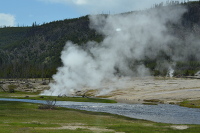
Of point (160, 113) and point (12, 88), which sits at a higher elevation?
point (12, 88)

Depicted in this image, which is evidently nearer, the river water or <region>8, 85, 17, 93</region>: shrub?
the river water

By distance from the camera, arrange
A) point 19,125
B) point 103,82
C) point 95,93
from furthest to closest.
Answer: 1. point 103,82
2. point 95,93
3. point 19,125

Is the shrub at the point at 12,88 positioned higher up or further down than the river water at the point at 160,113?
higher up

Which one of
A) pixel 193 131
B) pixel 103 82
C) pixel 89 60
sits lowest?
pixel 193 131

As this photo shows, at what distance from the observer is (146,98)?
337 feet

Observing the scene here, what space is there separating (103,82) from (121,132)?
361 feet

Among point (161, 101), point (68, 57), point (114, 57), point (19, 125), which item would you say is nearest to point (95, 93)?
point (68, 57)

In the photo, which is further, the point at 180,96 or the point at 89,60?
the point at 89,60

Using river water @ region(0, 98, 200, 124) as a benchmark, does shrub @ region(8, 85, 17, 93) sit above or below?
above

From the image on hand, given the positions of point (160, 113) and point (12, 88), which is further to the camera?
point (12, 88)

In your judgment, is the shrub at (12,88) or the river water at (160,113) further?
the shrub at (12,88)

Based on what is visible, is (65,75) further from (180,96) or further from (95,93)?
(180,96)

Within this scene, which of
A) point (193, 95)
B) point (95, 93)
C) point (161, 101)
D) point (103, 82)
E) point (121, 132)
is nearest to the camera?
point (121, 132)

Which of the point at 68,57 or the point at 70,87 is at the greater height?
the point at 68,57
